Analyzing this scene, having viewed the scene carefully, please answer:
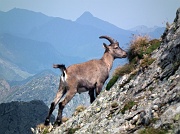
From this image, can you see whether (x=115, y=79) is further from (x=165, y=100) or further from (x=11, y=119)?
(x=11, y=119)

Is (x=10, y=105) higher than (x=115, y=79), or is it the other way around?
(x=115, y=79)

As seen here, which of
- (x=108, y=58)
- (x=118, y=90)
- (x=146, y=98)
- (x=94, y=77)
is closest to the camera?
(x=146, y=98)

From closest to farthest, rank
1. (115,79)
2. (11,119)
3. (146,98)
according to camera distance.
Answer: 1. (146,98)
2. (115,79)
3. (11,119)

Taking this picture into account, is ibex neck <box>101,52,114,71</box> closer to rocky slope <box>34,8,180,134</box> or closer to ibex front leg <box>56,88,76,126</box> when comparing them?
ibex front leg <box>56,88,76,126</box>

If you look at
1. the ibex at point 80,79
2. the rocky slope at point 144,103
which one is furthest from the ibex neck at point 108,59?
the rocky slope at point 144,103

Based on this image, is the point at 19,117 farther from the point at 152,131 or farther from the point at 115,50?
the point at 152,131

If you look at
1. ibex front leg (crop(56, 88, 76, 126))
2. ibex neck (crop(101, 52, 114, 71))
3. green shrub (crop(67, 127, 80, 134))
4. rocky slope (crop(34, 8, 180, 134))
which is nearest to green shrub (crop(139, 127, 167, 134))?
rocky slope (crop(34, 8, 180, 134))

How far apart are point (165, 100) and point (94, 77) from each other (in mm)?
9962

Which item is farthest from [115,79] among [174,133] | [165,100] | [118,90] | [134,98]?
[174,133]

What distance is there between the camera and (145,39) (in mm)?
18469

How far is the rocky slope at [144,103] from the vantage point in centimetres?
993

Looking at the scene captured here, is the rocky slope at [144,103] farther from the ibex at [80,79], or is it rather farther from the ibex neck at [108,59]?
the ibex neck at [108,59]

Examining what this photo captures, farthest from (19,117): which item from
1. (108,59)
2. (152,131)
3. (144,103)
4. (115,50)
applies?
(152,131)

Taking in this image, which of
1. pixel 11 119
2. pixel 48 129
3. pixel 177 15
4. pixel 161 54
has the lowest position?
pixel 11 119
